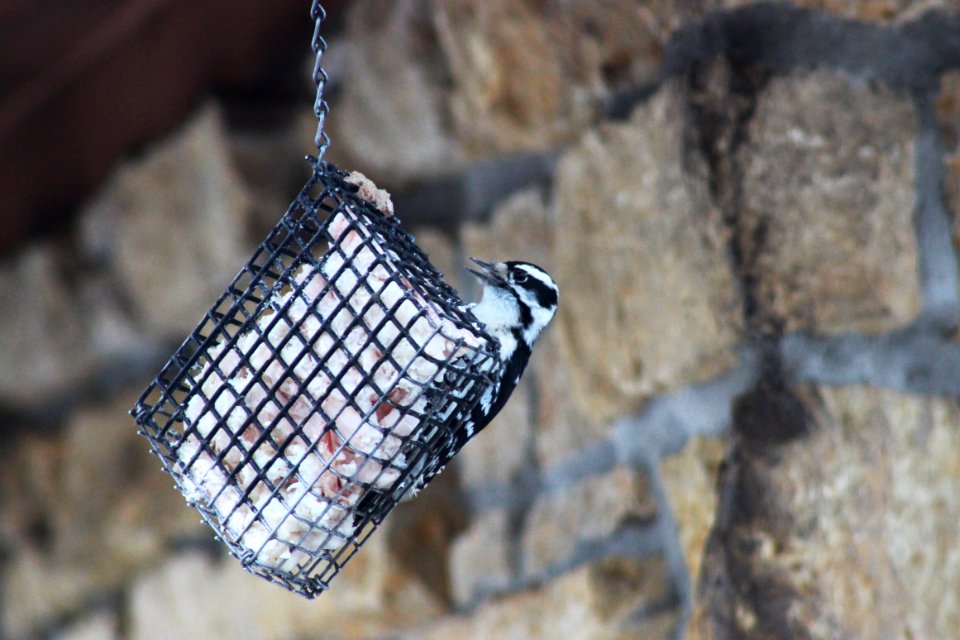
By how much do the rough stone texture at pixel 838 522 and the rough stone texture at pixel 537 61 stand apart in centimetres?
59

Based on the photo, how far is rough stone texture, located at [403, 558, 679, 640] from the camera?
186cm

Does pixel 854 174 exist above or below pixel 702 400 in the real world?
above

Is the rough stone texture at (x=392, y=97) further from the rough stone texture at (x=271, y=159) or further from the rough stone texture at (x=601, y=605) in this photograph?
the rough stone texture at (x=601, y=605)

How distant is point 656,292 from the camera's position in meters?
1.82

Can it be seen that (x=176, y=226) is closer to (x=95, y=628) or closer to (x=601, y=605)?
(x=95, y=628)

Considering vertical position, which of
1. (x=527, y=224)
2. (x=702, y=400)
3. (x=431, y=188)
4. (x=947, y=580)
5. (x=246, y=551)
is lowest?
(x=947, y=580)

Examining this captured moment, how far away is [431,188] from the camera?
2.40 metres

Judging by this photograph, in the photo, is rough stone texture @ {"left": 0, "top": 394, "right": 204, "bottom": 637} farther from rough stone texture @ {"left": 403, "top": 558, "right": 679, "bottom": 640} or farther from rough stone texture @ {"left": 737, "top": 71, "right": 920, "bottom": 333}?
rough stone texture @ {"left": 737, "top": 71, "right": 920, "bottom": 333}

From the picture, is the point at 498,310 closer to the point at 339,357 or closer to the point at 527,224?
the point at 527,224

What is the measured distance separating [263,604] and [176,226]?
878 mm

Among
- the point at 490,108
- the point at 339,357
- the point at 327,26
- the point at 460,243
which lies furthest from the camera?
the point at 327,26

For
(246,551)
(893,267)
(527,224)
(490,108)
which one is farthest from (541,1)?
(246,551)

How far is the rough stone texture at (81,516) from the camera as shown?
2.88 metres

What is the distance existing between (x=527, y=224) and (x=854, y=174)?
2.29 feet
